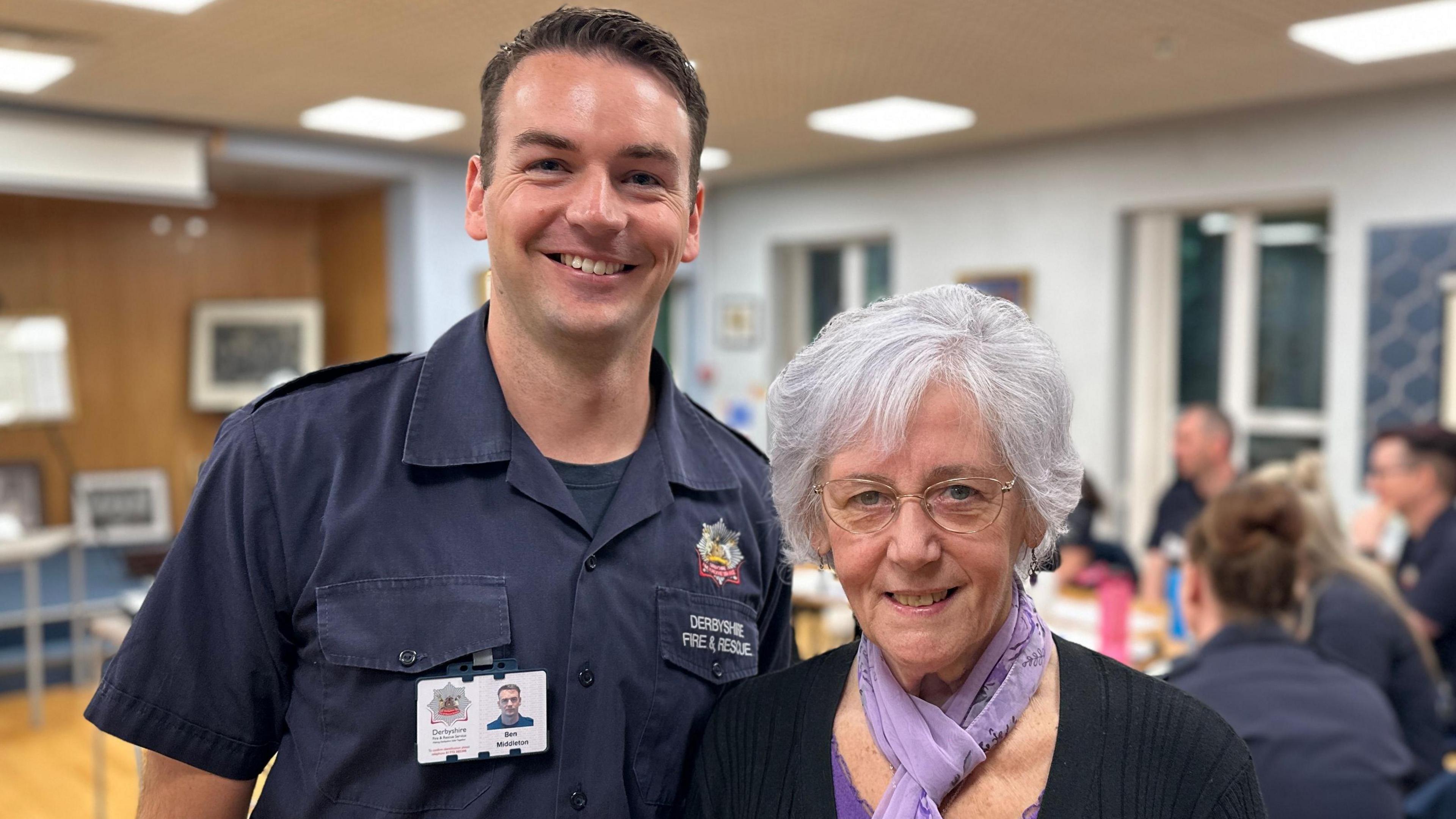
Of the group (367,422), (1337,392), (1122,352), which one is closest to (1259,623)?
(367,422)

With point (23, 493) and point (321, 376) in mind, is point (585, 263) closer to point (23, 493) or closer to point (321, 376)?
point (321, 376)

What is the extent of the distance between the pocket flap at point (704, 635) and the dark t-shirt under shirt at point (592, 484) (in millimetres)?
128

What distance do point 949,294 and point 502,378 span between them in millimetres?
590

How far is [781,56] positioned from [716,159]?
9.04ft

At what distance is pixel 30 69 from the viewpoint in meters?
4.79

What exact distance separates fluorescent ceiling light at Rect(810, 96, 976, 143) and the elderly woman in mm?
4321

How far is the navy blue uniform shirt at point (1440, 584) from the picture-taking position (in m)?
3.56

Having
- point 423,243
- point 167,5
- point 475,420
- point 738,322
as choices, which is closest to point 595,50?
point 475,420

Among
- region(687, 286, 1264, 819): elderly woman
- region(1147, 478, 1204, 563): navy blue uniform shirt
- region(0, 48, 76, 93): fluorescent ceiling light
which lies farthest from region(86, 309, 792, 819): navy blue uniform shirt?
region(0, 48, 76, 93): fluorescent ceiling light

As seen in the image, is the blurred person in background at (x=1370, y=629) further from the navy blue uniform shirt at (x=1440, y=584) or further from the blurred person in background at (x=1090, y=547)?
the blurred person in background at (x=1090, y=547)

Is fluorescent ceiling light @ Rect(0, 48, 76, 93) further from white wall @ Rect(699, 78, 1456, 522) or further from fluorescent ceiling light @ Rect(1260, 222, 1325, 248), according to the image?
fluorescent ceiling light @ Rect(1260, 222, 1325, 248)

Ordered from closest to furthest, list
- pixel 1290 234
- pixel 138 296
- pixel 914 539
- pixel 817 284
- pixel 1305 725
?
pixel 914 539
pixel 1305 725
pixel 1290 234
pixel 138 296
pixel 817 284

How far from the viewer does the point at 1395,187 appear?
520 centimetres

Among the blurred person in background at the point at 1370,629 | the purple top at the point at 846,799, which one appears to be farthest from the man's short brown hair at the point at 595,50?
the blurred person in background at the point at 1370,629
